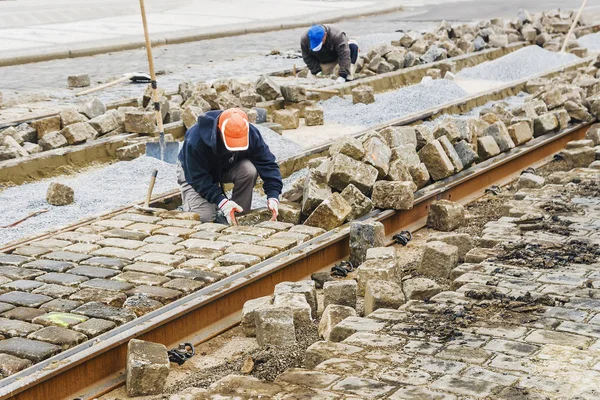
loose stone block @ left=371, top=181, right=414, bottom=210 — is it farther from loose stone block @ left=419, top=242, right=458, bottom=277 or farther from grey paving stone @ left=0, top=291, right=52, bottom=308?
grey paving stone @ left=0, top=291, right=52, bottom=308

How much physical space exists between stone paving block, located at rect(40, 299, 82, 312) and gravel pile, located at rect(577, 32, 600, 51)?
726 inches

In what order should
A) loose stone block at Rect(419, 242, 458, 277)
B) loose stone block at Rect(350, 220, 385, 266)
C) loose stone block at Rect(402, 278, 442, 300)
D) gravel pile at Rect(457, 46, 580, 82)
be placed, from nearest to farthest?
loose stone block at Rect(402, 278, 442, 300) → loose stone block at Rect(419, 242, 458, 277) → loose stone block at Rect(350, 220, 385, 266) → gravel pile at Rect(457, 46, 580, 82)

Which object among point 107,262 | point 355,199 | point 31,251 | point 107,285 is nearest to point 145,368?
point 107,285

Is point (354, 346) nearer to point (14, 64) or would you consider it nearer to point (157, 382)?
point (157, 382)

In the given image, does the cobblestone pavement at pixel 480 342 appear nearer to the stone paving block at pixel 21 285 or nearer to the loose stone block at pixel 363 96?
the stone paving block at pixel 21 285

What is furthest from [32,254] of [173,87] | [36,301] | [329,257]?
[173,87]

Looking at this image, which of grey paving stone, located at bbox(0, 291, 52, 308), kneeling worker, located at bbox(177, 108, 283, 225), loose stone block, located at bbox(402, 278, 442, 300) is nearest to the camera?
grey paving stone, located at bbox(0, 291, 52, 308)

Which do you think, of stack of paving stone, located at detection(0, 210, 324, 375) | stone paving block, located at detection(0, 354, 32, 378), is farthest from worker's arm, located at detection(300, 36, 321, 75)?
stone paving block, located at detection(0, 354, 32, 378)

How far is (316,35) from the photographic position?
1670cm

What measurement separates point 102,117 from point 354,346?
777cm

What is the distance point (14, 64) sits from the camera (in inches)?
854

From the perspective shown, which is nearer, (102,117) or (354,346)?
(354,346)

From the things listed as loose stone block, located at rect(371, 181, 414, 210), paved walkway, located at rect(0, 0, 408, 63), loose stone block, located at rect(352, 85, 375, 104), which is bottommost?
loose stone block, located at rect(371, 181, 414, 210)

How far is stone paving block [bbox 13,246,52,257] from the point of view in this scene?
7.86 m
